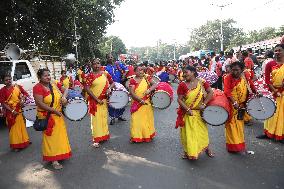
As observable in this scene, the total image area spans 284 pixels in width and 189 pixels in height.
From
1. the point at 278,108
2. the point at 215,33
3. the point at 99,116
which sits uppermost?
the point at 215,33

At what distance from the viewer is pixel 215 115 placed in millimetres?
5840

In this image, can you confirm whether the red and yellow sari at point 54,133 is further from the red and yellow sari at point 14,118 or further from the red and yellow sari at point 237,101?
the red and yellow sari at point 237,101

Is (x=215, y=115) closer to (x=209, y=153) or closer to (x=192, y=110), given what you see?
(x=192, y=110)

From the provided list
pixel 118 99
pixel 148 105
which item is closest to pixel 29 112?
pixel 118 99

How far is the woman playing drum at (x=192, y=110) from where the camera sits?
19.5 feet

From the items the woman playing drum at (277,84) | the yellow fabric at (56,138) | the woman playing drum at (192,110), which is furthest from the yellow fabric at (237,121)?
the yellow fabric at (56,138)

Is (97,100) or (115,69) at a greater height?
(115,69)

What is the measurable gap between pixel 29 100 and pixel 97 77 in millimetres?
1513

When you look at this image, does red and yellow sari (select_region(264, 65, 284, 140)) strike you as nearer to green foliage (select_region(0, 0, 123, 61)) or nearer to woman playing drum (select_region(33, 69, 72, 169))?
woman playing drum (select_region(33, 69, 72, 169))

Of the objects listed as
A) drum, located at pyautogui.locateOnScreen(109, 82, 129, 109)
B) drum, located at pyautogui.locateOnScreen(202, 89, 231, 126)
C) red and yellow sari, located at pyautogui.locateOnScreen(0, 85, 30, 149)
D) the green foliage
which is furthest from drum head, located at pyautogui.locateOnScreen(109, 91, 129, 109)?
the green foliage

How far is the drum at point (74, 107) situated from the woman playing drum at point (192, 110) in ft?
5.83

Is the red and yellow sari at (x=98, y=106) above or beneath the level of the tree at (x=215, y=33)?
beneath

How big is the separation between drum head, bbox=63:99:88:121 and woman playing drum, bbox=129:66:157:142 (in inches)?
49.0

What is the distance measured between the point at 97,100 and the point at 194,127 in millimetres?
2310
